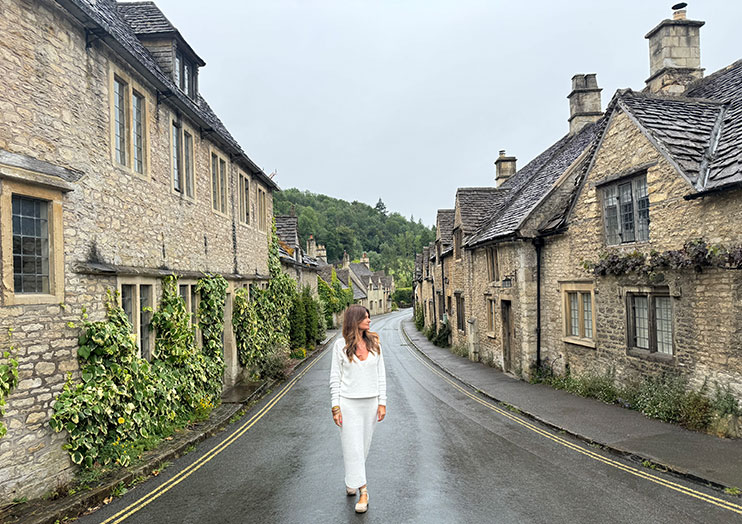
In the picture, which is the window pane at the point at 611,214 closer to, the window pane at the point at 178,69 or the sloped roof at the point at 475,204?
the sloped roof at the point at 475,204

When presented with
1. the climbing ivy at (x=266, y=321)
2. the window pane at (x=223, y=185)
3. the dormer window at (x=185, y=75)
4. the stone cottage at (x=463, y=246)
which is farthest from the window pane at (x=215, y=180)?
the stone cottage at (x=463, y=246)

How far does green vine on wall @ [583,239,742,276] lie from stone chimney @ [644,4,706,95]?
661 cm

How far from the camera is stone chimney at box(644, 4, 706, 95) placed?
14039 millimetres

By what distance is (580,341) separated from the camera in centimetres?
1319

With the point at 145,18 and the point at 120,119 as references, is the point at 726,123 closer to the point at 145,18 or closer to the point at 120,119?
the point at 120,119

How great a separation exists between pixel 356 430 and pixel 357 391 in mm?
451

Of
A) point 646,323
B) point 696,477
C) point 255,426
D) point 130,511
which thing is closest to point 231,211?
point 255,426

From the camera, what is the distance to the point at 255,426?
412 inches

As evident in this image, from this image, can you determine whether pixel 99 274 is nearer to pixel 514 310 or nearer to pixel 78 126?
pixel 78 126

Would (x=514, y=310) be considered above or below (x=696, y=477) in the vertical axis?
above

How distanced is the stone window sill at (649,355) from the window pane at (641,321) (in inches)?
6.2

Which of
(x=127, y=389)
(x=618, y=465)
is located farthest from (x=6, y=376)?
(x=618, y=465)

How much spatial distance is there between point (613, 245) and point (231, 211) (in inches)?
444

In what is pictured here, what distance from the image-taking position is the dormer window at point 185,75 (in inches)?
530
